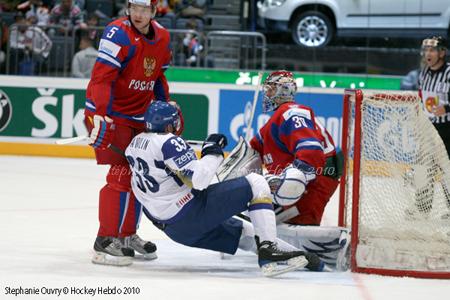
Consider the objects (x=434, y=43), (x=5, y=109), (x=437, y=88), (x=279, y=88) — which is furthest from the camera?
(x=5, y=109)

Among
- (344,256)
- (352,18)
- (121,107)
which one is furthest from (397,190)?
(352,18)

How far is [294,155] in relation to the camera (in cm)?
527

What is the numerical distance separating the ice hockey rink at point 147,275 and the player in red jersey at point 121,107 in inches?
6.4

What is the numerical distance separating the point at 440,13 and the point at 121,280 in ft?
22.8

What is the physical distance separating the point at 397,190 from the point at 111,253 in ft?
4.85

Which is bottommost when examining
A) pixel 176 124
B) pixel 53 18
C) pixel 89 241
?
pixel 89 241

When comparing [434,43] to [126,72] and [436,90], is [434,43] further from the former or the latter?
[126,72]

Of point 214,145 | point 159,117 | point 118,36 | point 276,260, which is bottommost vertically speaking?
point 276,260

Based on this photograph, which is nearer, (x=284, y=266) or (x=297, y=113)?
(x=284, y=266)

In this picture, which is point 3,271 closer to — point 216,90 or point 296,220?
point 296,220

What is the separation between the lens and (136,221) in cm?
537

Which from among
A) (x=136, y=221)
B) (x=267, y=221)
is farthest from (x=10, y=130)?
(x=267, y=221)

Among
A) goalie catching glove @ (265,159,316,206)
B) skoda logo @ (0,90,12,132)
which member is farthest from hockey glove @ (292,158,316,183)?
skoda logo @ (0,90,12,132)

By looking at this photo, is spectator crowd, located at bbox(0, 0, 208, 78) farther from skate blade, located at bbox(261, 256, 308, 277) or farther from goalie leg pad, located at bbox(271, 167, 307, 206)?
skate blade, located at bbox(261, 256, 308, 277)
